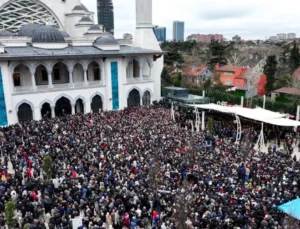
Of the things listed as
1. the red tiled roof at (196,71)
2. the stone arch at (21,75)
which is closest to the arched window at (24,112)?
the stone arch at (21,75)

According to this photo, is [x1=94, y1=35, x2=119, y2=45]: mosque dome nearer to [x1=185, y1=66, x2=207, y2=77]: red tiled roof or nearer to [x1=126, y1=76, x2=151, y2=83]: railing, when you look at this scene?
[x1=126, y1=76, x2=151, y2=83]: railing

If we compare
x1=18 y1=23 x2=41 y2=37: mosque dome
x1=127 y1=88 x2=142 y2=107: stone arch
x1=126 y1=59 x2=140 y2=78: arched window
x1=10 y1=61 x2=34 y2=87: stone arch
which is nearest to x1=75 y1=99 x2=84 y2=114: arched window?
x1=10 y1=61 x2=34 y2=87: stone arch

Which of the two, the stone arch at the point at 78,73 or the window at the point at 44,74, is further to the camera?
the stone arch at the point at 78,73

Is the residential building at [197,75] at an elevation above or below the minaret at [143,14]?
below

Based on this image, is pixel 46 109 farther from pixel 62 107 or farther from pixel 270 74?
pixel 270 74

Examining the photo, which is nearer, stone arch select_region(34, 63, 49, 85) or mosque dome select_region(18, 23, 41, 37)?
stone arch select_region(34, 63, 49, 85)

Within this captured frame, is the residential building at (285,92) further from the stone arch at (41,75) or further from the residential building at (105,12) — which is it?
the residential building at (105,12)
